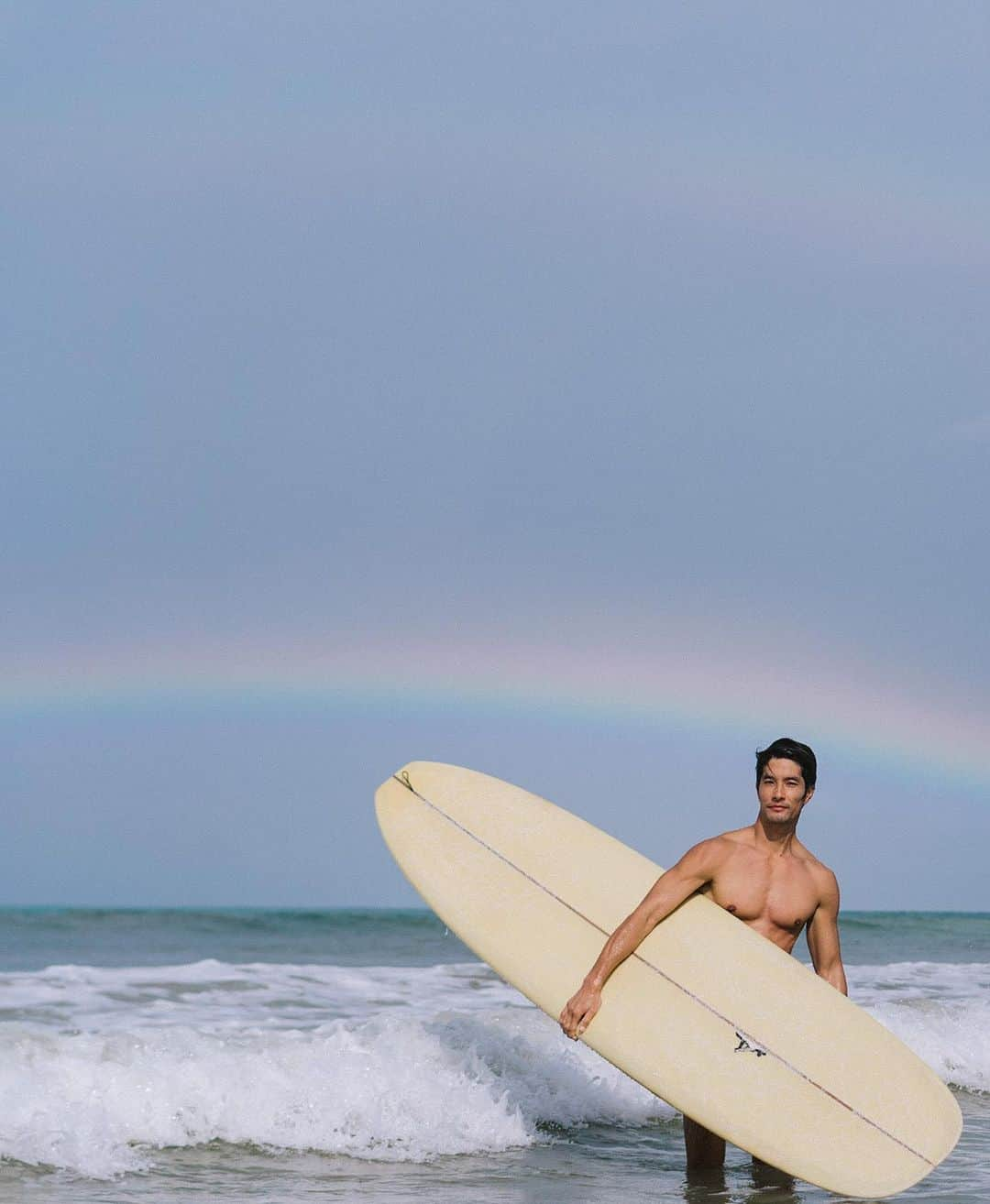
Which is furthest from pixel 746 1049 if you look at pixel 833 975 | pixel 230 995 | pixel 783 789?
pixel 230 995

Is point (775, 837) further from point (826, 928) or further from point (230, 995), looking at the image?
point (230, 995)

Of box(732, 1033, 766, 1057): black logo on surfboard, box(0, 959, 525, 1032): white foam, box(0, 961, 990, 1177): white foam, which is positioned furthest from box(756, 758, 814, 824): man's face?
box(0, 959, 525, 1032): white foam

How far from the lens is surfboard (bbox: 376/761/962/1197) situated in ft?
Result: 14.3

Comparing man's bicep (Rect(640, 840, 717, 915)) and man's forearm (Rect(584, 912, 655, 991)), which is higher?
man's bicep (Rect(640, 840, 717, 915))

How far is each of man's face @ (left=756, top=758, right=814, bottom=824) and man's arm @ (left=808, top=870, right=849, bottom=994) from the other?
33 centimetres

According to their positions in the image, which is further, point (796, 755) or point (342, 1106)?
point (342, 1106)

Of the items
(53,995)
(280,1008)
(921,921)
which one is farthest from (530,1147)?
(921,921)

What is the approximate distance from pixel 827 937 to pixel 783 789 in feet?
2.01

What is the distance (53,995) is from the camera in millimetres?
9305

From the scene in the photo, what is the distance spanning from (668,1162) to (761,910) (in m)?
1.55

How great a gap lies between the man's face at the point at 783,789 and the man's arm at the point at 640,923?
0.28 metres

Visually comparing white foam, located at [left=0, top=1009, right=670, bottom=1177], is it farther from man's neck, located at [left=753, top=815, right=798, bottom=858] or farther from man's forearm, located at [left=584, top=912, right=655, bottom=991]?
man's neck, located at [left=753, top=815, right=798, bottom=858]

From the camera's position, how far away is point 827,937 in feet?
15.3

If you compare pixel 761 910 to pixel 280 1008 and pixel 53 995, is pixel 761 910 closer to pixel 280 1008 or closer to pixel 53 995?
pixel 280 1008
